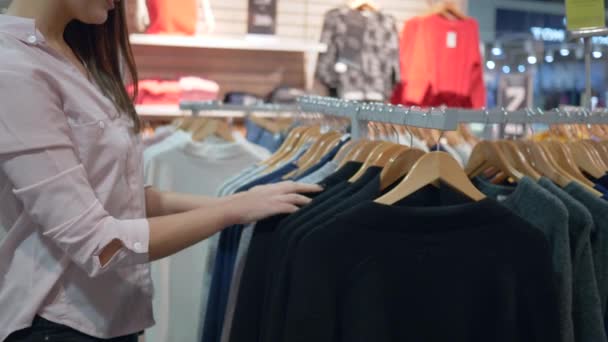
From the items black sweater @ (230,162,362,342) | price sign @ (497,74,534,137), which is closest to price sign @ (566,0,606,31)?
black sweater @ (230,162,362,342)

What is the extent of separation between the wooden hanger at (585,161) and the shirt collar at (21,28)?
1.08 metres

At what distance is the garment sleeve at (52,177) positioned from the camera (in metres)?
1.03

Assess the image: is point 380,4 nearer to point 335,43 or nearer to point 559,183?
point 335,43

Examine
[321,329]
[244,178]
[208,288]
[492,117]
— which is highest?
[492,117]

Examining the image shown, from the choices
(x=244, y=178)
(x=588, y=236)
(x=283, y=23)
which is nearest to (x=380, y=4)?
(x=283, y=23)

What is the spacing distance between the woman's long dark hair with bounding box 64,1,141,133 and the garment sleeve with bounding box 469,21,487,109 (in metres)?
3.16

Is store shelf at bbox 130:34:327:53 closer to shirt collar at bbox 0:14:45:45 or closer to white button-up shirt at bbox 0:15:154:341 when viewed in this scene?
white button-up shirt at bbox 0:15:154:341

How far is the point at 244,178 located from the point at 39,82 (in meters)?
0.67

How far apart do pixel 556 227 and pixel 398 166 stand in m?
0.29

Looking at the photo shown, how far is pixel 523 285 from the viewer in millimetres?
1067

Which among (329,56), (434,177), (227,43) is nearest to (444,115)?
(434,177)

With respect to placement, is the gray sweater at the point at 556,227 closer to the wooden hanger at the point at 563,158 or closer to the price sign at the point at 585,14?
the wooden hanger at the point at 563,158

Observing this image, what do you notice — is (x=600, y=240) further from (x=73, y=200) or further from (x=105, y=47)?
(x=105, y=47)

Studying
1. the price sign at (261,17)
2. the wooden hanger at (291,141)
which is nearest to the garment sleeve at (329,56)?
the price sign at (261,17)
